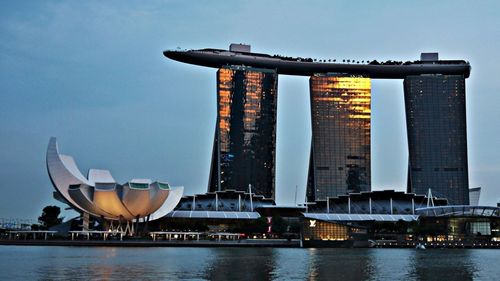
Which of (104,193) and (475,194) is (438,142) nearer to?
(475,194)

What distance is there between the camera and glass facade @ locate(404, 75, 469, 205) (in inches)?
6698

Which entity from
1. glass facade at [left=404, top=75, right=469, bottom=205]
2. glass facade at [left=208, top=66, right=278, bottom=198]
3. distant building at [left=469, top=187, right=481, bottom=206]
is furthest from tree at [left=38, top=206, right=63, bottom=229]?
distant building at [left=469, top=187, right=481, bottom=206]

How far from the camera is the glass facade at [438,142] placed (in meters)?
170

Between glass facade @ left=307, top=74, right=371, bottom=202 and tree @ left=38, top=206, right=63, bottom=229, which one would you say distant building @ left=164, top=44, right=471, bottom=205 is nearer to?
glass facade @ left=307, top=74, right=371, bottom=202

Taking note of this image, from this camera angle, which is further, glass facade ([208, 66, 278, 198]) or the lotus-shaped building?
glass facade ([208, 66, 278, 198])

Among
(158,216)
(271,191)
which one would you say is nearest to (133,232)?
(158,216)

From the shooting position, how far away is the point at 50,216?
148 meters

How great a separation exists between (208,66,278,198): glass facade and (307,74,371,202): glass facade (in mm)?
10425

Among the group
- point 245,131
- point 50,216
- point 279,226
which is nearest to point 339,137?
point 245,131

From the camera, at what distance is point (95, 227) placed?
132 metres

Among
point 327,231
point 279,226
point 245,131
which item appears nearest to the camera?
point 327,231

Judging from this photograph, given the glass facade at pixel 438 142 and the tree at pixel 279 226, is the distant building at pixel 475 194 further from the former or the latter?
the tree at pixel 279 226

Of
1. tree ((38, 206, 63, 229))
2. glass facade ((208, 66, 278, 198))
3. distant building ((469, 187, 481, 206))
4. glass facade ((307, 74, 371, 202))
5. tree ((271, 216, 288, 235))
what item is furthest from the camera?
distant building ((469, 187, 481, 206))

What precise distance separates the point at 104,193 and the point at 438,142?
8824 cm
